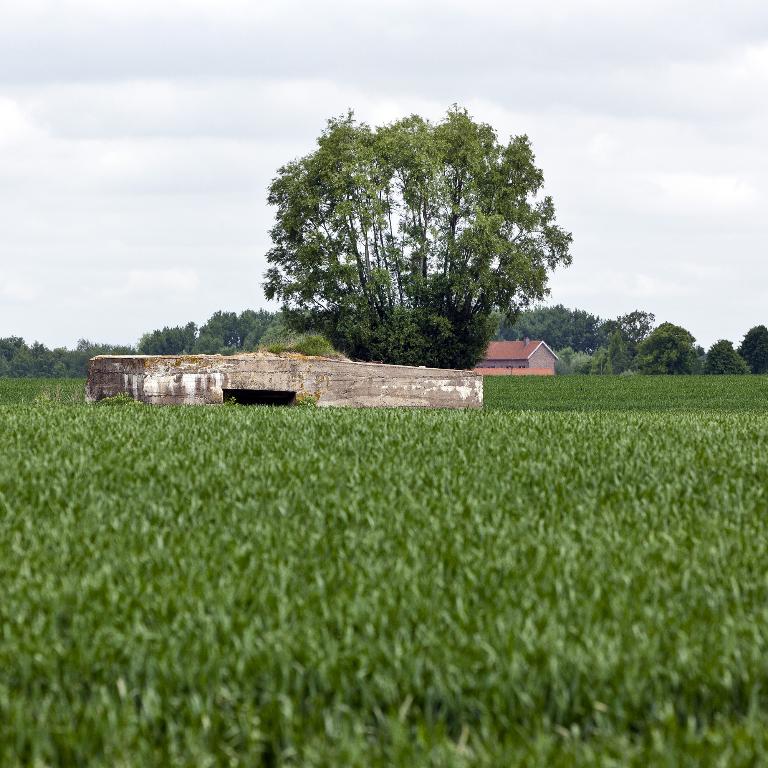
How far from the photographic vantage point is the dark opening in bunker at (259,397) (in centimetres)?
1573

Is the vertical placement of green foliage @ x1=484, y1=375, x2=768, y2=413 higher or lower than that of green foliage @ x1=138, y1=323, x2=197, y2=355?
lower

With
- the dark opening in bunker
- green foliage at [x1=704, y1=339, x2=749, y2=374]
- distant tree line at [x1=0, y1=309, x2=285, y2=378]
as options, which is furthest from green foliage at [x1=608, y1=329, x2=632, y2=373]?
the dark opening in bunker

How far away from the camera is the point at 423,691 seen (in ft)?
10.1

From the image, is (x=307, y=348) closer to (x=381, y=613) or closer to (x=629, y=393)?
(x=381, y=613)

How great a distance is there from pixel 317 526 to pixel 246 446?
3.04 m

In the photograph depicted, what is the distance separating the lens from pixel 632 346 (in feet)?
409

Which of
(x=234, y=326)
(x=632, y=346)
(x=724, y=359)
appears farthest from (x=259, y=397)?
(x=234, y=326)

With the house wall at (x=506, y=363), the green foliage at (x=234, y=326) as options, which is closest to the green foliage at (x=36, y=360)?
the green foliage at (x=234, y=326)

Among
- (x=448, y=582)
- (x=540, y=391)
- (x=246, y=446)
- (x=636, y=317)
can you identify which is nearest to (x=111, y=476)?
(x=246, y=446)

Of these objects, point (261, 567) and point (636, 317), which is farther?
point (636, 317)

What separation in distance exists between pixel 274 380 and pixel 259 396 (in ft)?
1.83

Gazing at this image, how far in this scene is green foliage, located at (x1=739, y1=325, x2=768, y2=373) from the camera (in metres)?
90.2

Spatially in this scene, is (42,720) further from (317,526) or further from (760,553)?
(760,553)

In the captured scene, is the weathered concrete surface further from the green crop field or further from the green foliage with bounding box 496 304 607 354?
the green foliage with bounding box 496 304 607 354
